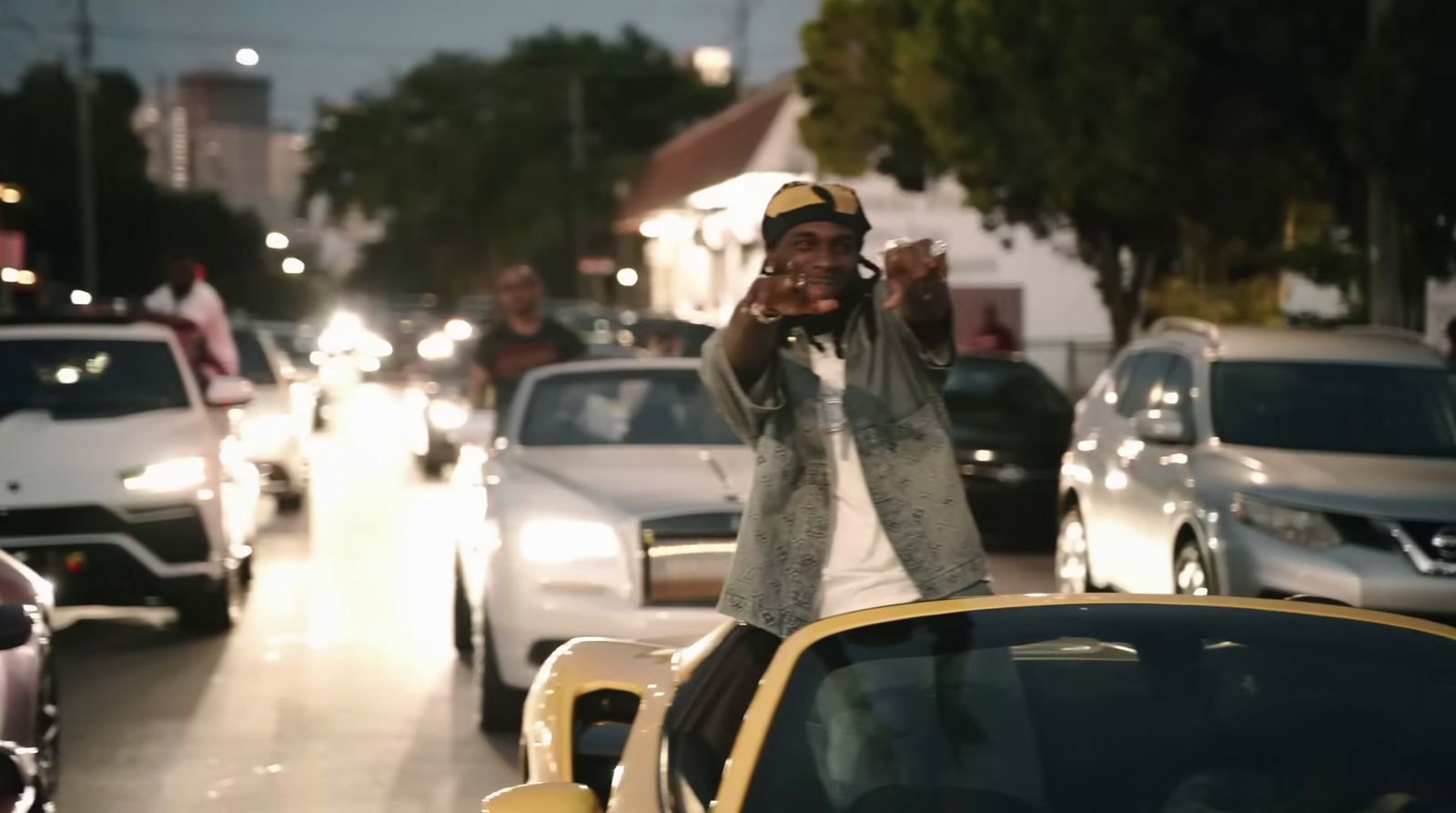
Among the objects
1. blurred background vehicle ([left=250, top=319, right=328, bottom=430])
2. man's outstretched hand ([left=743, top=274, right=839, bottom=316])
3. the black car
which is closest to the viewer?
man's outstretched hand ([left=743, top=274, right=839, bottom=316])

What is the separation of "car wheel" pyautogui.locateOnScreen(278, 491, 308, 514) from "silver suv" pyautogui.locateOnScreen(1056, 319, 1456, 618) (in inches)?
343

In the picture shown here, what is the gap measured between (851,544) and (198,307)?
1221 centimetres

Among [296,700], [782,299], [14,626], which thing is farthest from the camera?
[296,700]

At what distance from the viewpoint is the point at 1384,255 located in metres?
19.3

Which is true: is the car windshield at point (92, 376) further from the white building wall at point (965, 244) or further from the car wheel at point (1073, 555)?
the white building wall at point (965, 244)

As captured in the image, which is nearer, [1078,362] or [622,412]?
[622,412]

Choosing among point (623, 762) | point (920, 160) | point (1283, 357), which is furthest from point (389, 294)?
point (623, 762)

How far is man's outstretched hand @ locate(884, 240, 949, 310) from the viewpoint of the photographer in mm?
5312

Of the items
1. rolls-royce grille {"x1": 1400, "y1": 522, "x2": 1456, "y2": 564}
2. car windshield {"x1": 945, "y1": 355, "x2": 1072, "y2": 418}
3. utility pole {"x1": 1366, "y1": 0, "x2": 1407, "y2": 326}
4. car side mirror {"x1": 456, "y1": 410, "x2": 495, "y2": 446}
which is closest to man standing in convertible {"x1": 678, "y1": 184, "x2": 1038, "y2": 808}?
rolls-royce grille {"x1": 1400, "y1": 522, "x2": 1456, "y2": 564}

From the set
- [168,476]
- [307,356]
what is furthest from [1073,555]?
[307,356]

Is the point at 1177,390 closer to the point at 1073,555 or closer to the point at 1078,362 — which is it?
the point at 1073,555

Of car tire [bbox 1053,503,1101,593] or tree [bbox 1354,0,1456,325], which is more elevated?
tree [bbox 1354,0,1456,325]

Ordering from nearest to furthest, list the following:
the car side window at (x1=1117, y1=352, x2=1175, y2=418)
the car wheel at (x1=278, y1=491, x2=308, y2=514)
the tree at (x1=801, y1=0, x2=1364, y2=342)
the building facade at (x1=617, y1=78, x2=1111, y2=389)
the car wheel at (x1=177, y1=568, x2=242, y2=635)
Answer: the car wheel at (x1=177, y1=568, x2=242, y2=635) → the car side window at (x1=1117, y1=352, x2=1175, y2=418) → the car wheel at (x1=278, y1=491, x2=308, y2=514) → the tree at (x1=801, y1=0, x2=1364, y2=342) → the building facade at (x1=617, y1=78, x2=1111, y2=389)

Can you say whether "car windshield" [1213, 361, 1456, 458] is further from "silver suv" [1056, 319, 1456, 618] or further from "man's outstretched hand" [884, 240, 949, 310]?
"man's outstretched hand" [884, 240, 949, 310]
